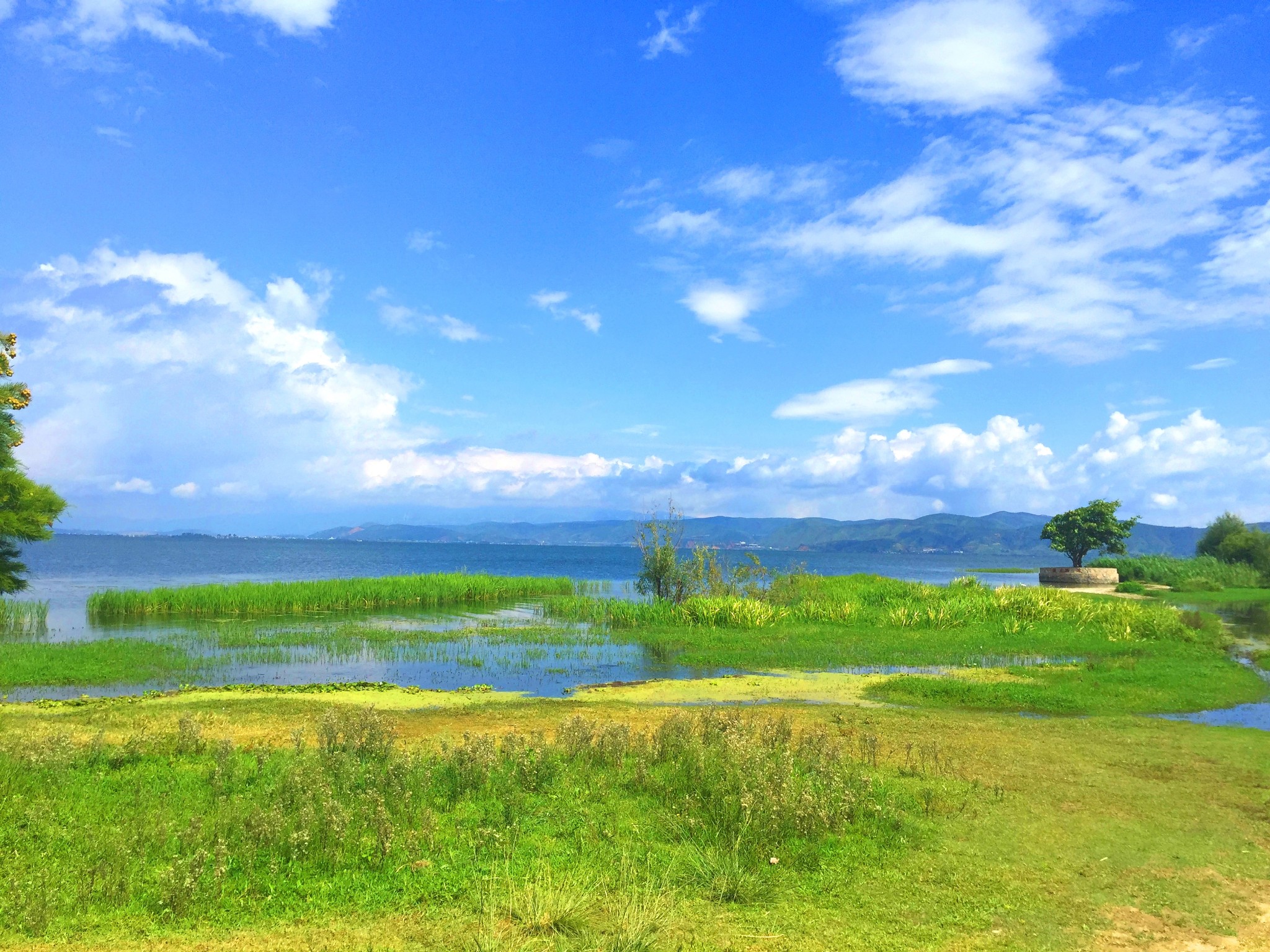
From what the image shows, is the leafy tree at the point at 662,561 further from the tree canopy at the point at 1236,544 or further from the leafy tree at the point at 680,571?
the tree canopy at the point at 1236,544

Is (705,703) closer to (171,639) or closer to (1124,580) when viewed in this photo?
(171,639)

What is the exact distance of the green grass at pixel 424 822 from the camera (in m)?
6.15

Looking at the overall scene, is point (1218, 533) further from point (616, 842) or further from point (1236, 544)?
point (616, 842)

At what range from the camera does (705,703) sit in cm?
1686

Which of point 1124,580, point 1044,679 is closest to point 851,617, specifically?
point 1044,679

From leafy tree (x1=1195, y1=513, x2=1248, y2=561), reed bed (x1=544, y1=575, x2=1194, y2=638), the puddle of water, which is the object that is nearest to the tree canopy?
leafy tree (x1=1195, y1=513, x2=1248, y2=561)

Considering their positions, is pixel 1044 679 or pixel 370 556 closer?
pixel 1044 679

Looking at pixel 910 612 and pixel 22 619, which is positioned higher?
pixel 22 619

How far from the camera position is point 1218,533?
215ft

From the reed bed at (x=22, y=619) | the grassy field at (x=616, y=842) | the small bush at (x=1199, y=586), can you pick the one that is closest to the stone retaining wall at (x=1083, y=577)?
A: the small bush at (x=1199, y=586)

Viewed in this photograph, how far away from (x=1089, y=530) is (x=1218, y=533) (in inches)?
541

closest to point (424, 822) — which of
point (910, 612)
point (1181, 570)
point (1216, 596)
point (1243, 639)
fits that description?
point (910, 612)

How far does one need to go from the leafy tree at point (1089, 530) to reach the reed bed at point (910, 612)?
31.6 metres

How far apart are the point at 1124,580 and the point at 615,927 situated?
211ft
